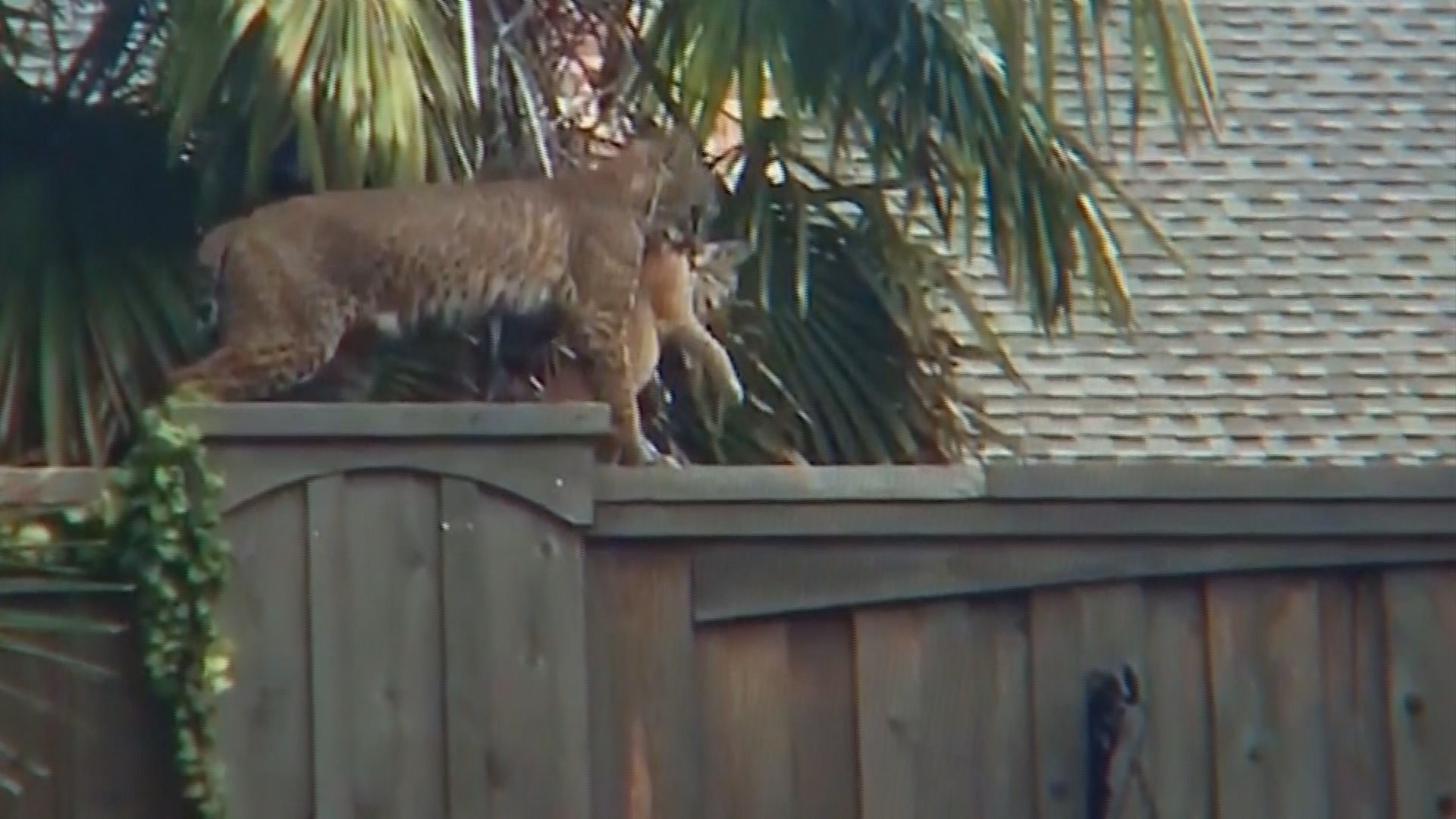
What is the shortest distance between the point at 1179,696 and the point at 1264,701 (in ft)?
0.39

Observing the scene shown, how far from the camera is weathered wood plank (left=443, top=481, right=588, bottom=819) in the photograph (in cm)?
356

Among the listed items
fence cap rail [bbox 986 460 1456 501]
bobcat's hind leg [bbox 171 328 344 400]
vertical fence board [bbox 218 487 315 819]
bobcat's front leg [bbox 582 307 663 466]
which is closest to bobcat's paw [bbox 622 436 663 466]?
bobcat's front leg [bbox 582 307 663 466]

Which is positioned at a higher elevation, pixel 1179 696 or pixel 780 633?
pixel 780 633

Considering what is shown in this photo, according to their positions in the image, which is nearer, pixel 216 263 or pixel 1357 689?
pixel 1357 689

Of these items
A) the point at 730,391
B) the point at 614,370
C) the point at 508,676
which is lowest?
the point at 508,676

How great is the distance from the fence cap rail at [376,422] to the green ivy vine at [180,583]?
0.06m

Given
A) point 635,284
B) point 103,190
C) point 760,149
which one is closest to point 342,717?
point 635,284

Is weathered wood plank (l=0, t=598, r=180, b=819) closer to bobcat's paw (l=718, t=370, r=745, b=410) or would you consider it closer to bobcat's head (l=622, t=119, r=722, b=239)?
bobcat's head (l=622, t=119, r=722, b=239)

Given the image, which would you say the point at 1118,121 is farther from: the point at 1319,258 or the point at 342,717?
the point at 342,717

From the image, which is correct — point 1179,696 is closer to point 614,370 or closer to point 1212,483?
point 1212,483

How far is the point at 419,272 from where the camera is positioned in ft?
14.6

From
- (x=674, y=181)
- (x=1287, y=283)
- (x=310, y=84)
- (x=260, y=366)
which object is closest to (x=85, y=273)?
(x=310, y=84)

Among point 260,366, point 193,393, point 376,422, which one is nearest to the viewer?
point 376,422

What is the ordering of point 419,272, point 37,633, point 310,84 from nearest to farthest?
point 37,633 → point 419,272 → point 310,84
